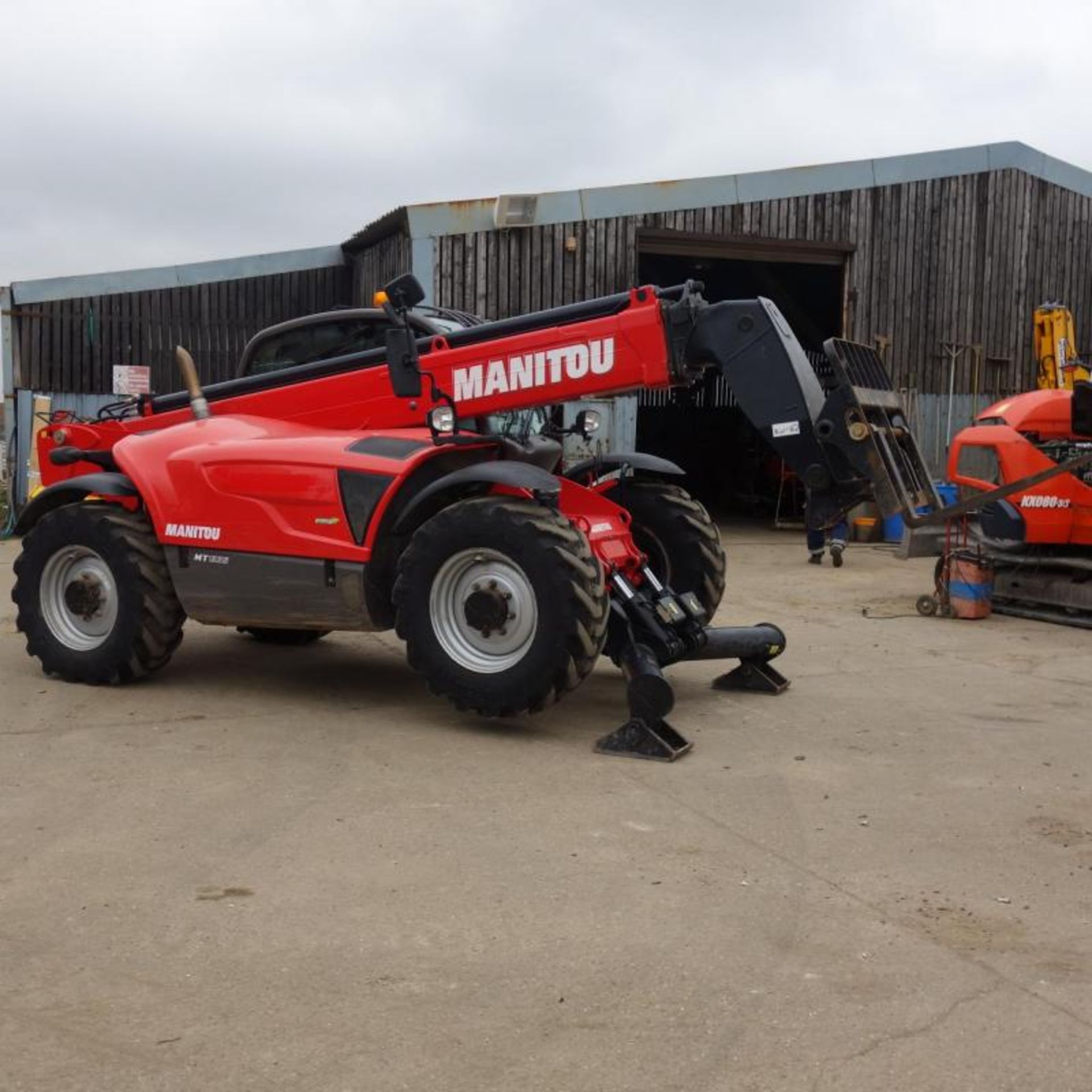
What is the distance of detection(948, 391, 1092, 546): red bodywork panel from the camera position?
10.1 metres

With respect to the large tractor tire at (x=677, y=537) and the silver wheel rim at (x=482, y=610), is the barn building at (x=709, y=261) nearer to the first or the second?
the large tractor tire at (x=677, y=537)

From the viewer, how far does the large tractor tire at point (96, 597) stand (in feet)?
22.8

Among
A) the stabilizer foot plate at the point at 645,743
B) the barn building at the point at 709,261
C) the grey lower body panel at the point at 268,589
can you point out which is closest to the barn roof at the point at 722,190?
the barn building at the point at 709,261

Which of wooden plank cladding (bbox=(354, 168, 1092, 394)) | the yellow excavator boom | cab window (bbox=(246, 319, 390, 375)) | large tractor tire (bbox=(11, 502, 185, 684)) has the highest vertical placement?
wooden plank cladding (bbox=(354, 168, 1092, 394))

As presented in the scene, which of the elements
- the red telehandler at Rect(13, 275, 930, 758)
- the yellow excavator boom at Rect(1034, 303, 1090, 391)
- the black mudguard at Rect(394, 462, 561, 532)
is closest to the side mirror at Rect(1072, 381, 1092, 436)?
the red telehandler at Rect(13, 275, 930, 758)

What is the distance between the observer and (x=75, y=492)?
7363 mm

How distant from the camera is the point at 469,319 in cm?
806

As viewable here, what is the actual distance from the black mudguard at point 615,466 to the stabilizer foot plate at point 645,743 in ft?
6.03

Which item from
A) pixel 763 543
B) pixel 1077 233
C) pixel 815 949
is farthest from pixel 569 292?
pixel 815 949

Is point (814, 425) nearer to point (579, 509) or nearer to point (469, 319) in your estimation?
point (579, 509)

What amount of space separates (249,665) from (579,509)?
2416 millimetres

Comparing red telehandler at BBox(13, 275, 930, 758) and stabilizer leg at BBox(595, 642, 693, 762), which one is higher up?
red telehandler at BBox(13, 275, 930, 758)

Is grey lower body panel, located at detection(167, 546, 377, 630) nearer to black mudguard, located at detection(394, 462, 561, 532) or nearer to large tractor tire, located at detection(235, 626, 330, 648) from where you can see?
black mudguard, located at detection(394, 462, 561, 532)

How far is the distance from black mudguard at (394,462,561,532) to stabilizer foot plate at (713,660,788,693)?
1.73 metres
